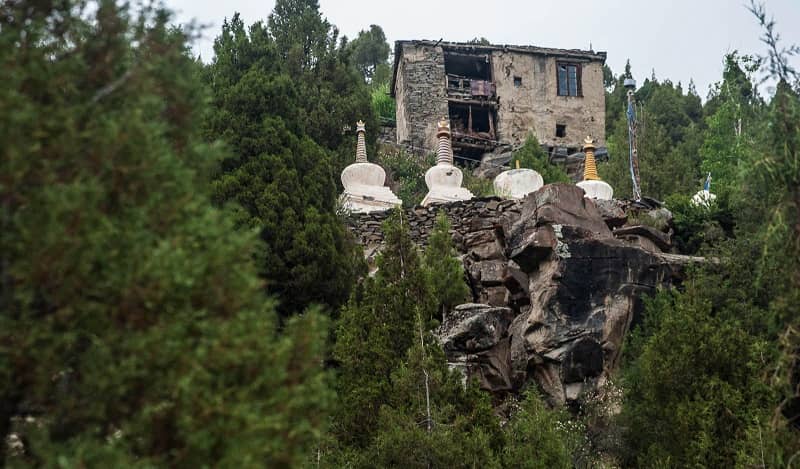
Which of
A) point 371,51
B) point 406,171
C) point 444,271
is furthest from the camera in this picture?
point 371,51

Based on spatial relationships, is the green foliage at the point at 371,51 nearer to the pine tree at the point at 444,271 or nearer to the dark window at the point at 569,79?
the dark window at the point at 569,79

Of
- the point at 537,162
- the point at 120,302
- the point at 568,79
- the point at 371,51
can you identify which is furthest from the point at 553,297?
the point at 371,51

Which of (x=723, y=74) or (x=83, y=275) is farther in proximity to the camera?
(x=723, y=74)

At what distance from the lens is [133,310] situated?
510cm

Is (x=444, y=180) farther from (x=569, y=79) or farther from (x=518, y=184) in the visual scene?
(x=569, y=79)

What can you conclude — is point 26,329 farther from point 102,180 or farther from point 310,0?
point 310,0

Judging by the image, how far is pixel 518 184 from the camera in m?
22.0

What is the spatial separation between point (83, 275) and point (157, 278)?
36 centimetres

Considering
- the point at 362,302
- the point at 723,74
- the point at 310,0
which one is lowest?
the point at 362,302

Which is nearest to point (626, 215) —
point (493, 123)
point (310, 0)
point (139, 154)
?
point (139, 154)

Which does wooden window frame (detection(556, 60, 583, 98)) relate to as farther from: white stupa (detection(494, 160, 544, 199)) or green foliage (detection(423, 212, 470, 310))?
green foliage (detection(423, 212, 470, 310))

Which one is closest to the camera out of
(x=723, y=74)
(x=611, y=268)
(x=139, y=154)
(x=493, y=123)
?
(x=139, y=154)

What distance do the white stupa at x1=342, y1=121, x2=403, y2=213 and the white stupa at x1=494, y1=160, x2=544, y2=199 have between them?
8.04ft

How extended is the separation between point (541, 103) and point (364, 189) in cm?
1592
